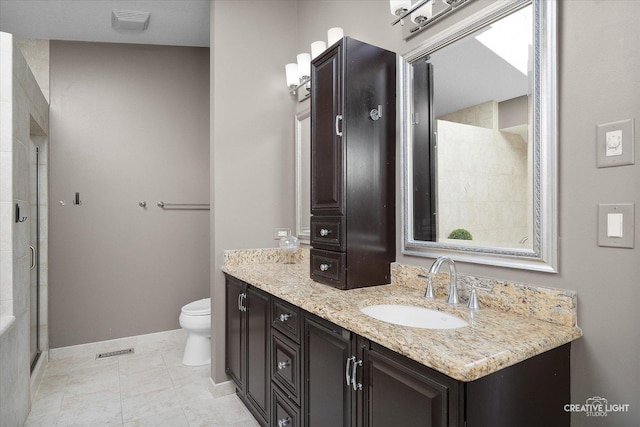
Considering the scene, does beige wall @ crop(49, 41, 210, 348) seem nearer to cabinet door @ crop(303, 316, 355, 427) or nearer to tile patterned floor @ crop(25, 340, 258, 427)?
tile patterned floor @ crop(25, 340, 258, 427)

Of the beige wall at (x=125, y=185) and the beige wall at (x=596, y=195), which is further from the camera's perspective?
the beige wall at (x=125, y=185)

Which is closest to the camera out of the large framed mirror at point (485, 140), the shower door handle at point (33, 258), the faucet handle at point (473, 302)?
the large framed mirror at point (485, 140)

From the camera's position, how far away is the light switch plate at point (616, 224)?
1017 mm

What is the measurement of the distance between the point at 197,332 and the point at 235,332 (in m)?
0.70

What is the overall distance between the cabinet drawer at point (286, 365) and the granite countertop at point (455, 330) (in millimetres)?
209

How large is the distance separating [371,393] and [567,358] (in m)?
0.59

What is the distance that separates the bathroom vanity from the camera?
0.92 metres

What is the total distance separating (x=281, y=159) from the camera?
2.70 m

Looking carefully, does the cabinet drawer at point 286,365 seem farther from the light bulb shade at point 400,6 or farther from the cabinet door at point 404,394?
the light bulb shade at point 400,6

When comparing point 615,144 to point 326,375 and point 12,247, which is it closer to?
point 326,375

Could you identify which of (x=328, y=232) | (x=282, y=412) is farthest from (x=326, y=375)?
(x=328, y=232)

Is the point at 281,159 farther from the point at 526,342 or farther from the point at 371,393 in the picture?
the point at 526,342

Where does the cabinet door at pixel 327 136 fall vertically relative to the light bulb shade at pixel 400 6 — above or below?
below

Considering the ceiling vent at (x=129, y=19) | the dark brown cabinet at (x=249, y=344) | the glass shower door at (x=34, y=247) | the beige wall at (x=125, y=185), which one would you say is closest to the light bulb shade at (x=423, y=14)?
the dark brown cabinet at (x=249, y=344)
